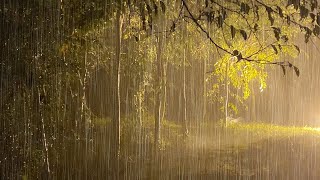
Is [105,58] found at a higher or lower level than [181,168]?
higher

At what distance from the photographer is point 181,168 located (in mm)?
13727

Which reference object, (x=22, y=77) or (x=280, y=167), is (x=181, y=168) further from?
(x=22, y=77)

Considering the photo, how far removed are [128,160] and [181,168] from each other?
1753mm

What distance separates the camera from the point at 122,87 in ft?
76.1

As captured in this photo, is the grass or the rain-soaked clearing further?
the grass

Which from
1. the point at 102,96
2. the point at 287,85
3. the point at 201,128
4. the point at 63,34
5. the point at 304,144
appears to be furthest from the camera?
the point at 287,85

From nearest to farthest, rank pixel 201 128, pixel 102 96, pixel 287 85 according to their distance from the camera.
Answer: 1. pixel 102 96
2. pixel 201 128
3. pixel 287 85

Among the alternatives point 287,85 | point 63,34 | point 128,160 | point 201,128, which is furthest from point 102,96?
point 287,85

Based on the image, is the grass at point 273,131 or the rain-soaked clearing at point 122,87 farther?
the grass at point 273,131

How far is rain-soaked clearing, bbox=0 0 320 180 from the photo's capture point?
23.9 ft

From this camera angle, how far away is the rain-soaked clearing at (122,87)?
7277 millimetres

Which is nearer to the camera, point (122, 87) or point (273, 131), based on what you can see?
point (273, 131)

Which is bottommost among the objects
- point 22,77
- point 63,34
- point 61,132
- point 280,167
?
point 280,167

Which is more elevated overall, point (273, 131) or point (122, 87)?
point (122, 87)
